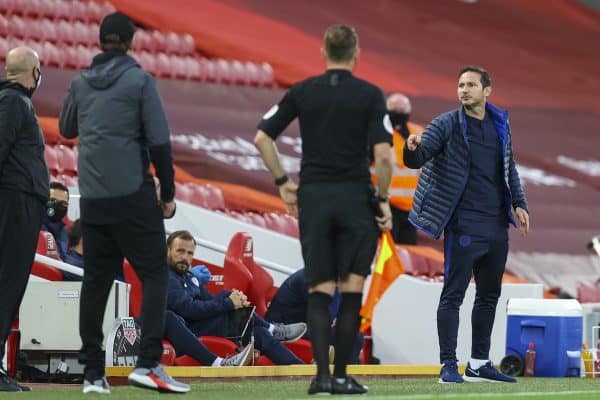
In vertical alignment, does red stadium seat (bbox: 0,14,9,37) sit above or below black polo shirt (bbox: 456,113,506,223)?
above

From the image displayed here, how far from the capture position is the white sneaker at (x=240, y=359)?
815 centimetres

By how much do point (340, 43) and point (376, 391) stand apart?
1567 mm

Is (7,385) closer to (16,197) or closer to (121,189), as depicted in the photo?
(16,197)

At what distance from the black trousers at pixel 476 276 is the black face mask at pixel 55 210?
2.91 metres

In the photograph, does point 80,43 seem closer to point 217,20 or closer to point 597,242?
point 217,20

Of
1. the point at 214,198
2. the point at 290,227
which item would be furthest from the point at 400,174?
the point at 214,198

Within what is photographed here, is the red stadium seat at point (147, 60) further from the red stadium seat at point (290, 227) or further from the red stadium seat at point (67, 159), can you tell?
the red stadium seat at point (290, 227)

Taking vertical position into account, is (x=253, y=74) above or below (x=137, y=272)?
above

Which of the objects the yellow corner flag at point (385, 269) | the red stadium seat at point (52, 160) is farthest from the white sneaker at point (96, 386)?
the red stadium seat at point (52, 160)

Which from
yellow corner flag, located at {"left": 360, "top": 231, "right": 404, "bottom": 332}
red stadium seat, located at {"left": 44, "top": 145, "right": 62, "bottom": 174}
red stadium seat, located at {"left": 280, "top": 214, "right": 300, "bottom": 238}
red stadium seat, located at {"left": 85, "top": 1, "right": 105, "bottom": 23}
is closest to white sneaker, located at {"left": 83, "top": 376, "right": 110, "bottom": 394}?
yellow corner flag, located at {"left": 360, "top": 231, "right": 404, "bottom": 332}

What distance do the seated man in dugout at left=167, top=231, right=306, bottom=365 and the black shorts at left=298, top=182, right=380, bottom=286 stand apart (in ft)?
8.31

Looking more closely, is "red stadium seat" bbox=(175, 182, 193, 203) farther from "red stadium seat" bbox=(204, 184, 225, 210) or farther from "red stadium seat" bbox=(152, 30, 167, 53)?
"red stadium seat" bbox=(152, 30, 167, 53)

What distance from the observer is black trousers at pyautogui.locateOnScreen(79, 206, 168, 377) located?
5984mm

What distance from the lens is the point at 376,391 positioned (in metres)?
6.38
